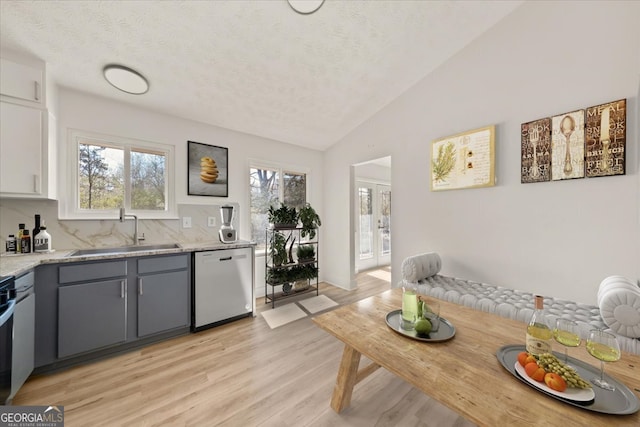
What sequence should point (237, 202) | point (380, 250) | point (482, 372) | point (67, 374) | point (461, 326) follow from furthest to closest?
point (380, 250), point (237, 202), point (67, 374), point (461, 326), point (482, 372)

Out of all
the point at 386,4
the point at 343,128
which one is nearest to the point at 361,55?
the point at 386,4

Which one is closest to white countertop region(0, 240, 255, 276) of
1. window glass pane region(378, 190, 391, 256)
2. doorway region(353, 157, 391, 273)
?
doorway region(353, 157, 391, 273)

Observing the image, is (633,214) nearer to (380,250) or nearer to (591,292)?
(591,292)

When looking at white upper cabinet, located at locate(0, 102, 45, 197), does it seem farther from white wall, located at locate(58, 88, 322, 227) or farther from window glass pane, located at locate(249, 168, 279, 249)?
window glass pane, located at locate(249, 168, 279, 249)

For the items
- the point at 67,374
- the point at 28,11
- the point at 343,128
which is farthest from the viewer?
the point at 343,128

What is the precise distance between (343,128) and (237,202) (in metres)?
2.01

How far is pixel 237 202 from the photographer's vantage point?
336cm

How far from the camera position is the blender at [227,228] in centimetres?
287

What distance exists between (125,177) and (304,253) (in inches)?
95.1

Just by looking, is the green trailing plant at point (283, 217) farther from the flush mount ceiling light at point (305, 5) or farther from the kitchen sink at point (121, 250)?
the flush mount ceiling light at point (305, 5)

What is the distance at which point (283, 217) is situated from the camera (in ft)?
11.0

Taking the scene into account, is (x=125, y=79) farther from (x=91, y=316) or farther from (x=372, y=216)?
(x=372, y=216)

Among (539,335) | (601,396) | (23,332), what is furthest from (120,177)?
(601,396)

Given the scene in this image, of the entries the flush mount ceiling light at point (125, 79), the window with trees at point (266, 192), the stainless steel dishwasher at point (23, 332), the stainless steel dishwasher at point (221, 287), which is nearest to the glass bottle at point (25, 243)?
the stainless steel dishwasher at point (23, 332)
